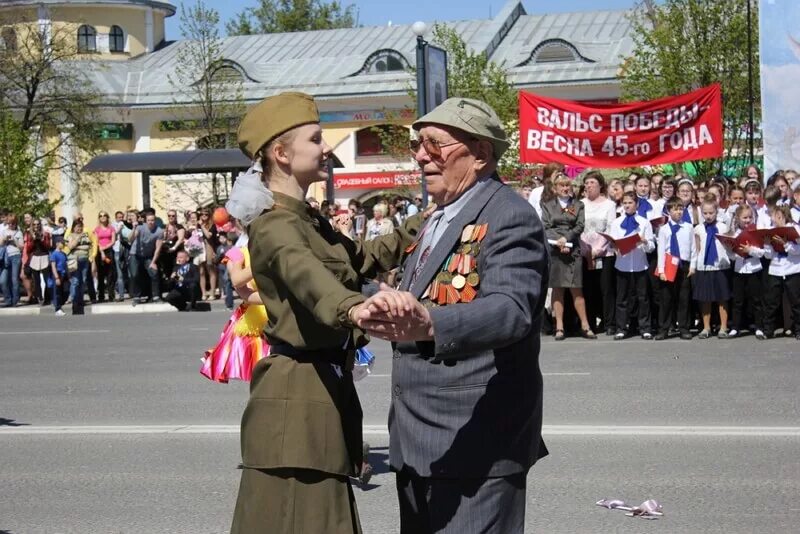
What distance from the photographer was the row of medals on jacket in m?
3.61

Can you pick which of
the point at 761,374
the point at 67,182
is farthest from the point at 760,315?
the point at 67,182

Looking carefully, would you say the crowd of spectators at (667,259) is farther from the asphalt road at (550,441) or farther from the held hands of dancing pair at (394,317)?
the held hands of dancing pair at (394,317)

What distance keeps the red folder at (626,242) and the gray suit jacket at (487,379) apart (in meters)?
11.6

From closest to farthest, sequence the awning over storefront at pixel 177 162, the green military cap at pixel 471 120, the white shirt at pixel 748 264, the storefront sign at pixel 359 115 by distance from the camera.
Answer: the green military cap at pixel 471 120
the white shirt at pixel 748 264
the awning over storefront at pixel 177 162
the storefront sign at pixel 359 115

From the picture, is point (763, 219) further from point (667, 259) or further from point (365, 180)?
point (365, 180)

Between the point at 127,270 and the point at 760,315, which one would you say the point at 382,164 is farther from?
the point at 760,315

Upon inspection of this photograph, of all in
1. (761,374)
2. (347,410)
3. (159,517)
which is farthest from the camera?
(761,374)

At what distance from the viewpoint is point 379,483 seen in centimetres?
766

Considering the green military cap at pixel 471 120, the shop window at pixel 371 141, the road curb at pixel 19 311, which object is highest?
the shop window at pixel 371 141

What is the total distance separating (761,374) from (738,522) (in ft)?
17.5

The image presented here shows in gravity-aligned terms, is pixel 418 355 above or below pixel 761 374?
above

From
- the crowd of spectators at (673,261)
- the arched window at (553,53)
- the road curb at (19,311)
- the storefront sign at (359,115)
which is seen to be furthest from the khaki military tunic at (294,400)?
the arched window at (553,53)

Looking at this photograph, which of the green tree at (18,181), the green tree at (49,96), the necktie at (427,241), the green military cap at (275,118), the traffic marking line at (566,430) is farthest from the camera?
the green tree at (49,96)

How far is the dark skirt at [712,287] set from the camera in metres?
14.7
